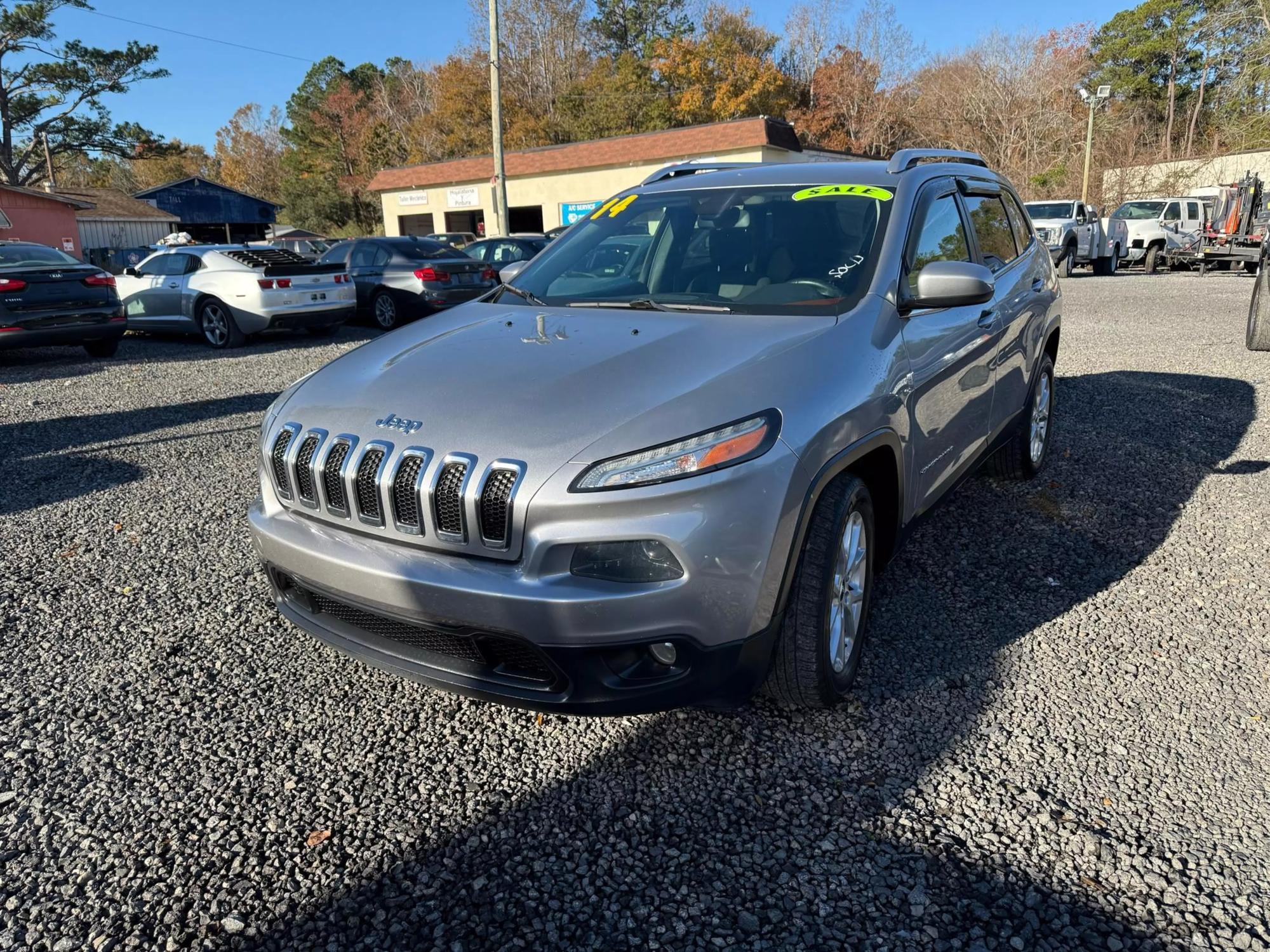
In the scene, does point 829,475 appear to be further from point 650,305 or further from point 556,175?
point 556,175

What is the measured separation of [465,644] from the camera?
2453 mm

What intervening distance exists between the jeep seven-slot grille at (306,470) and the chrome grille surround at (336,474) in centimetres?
6

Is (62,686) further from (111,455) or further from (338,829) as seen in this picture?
(111,455)

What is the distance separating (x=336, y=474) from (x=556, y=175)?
3647 cm

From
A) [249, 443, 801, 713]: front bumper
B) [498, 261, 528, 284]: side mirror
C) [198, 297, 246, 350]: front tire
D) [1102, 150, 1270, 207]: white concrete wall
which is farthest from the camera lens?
[1102, 150, 1270, 207]: white concrete wall

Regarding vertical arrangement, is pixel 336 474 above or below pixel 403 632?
above

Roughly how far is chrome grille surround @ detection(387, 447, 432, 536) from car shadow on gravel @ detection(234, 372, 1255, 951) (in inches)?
31.8

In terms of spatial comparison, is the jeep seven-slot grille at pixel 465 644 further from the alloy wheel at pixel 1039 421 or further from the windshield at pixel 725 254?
the alloy wheel at pixel 1039 421

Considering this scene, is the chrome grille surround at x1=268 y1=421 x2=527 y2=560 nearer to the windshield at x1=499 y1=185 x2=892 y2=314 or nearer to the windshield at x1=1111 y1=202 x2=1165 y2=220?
the windshield at x1=499 y1=185 x2=892 y2=314

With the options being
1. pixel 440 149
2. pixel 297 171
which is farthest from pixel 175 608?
pixel 297 171

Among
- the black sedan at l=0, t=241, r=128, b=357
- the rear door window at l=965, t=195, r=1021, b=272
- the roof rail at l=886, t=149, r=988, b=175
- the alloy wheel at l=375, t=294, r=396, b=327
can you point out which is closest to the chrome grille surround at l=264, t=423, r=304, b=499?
the roof rail at l=886, t=149, r=988, b=175

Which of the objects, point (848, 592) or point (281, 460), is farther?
point (848, 592)

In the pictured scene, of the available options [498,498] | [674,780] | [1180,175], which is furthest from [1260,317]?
[1180,175]

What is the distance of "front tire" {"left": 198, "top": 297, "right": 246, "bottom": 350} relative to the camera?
39.5 feet
